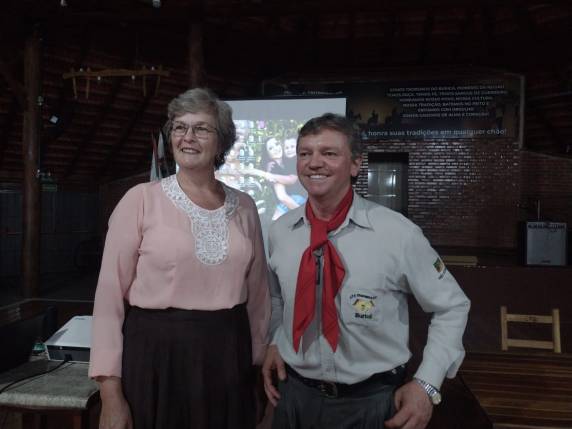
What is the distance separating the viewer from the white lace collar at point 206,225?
1425 millimetres

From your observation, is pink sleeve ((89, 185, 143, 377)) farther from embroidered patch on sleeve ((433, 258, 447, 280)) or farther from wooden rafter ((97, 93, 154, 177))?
wooden rafter ((97, 93, 154, 177))

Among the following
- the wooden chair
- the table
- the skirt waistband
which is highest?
the skirt waistband

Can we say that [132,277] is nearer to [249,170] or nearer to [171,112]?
[171,112]

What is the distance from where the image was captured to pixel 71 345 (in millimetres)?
1732

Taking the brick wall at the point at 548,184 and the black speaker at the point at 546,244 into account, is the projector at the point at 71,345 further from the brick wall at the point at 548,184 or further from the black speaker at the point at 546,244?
the brick wall at the point at 548,184

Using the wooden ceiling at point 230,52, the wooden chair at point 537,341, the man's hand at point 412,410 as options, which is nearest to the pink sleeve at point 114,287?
the man's hand at point 412,410

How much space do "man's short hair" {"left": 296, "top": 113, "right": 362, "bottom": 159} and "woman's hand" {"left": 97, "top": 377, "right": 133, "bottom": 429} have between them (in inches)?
35.6

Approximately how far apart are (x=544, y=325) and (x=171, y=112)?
539cm

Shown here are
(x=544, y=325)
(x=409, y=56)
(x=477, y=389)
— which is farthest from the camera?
(x=409, y=56)

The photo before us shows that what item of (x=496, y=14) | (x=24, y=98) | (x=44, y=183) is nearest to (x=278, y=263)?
(x=24, y=98)

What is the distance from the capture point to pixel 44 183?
8.84 meters

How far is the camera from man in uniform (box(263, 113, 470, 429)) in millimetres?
1327

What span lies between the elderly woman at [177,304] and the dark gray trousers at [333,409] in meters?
0.16

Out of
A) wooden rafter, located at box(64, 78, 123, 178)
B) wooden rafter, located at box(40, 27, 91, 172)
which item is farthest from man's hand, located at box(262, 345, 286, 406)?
wooden rafter, located at box(64, 78, 123, 178)
